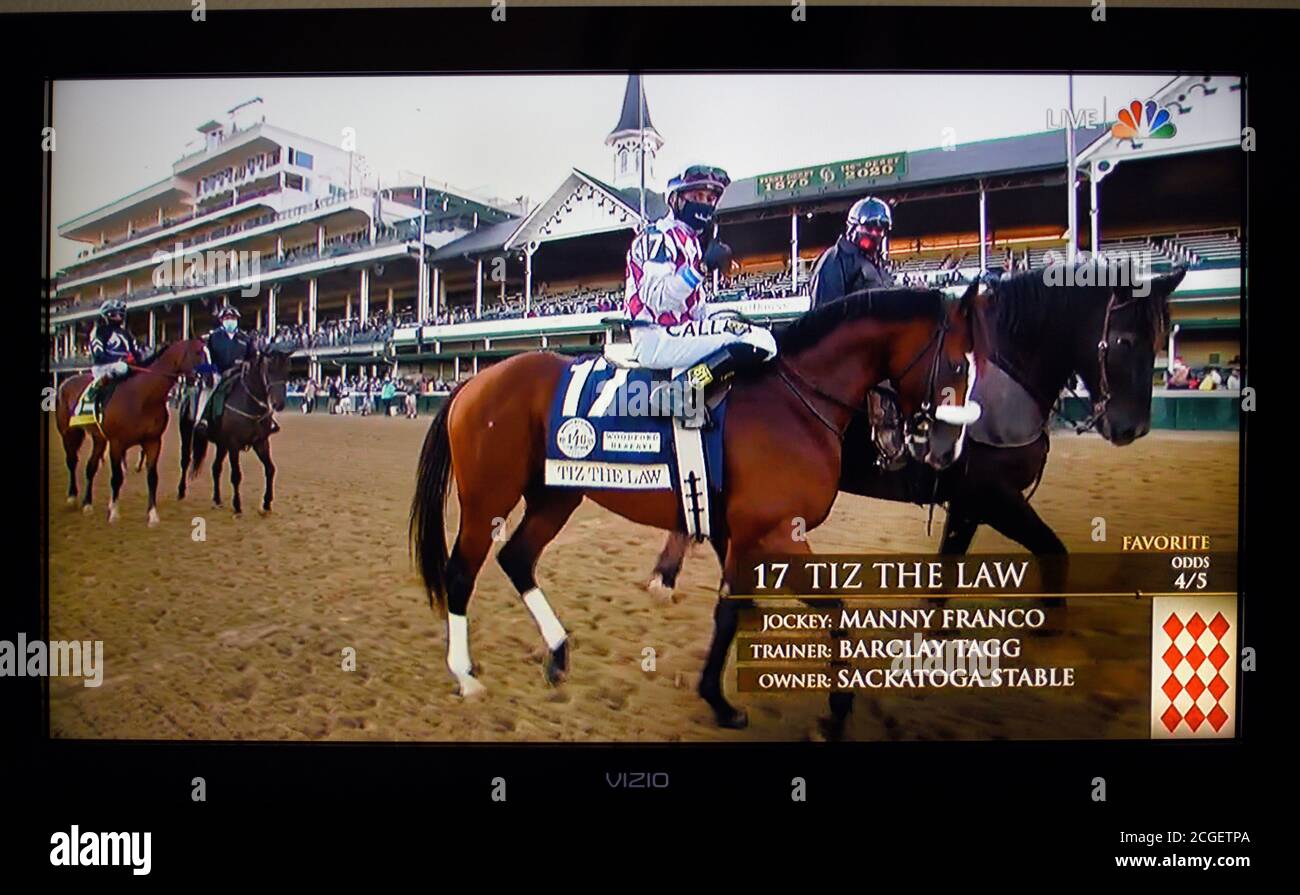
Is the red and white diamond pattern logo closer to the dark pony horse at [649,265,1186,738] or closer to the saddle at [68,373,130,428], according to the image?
the dark pony horse at [649,265,1186,738]

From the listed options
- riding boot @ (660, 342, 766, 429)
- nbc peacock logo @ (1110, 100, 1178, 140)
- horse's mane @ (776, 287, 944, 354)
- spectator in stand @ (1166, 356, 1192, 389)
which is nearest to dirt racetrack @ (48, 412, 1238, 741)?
spectator in stand @ (1166, 356, 1192, 389)

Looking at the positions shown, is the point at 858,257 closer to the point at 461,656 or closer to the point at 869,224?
the point at 869,224

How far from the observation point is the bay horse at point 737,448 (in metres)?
2.21

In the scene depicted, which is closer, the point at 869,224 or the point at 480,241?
the point at 869,224

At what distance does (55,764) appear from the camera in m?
2.27

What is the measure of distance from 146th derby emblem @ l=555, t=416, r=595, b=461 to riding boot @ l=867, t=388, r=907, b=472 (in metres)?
0.97

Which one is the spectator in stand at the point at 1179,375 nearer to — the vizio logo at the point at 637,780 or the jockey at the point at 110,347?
the vizio logo at the point at 637,780

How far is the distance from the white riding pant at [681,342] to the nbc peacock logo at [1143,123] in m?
1.35

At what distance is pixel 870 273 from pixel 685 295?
64 centimetres

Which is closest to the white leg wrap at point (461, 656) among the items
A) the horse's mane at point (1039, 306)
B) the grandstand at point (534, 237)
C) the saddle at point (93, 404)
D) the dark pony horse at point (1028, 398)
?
the dark pony horse at point (1028, 398)

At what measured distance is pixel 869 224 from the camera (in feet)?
7.15

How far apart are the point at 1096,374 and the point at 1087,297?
0.83ft

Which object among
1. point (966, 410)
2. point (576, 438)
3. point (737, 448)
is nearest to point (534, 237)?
point (576, 438)
